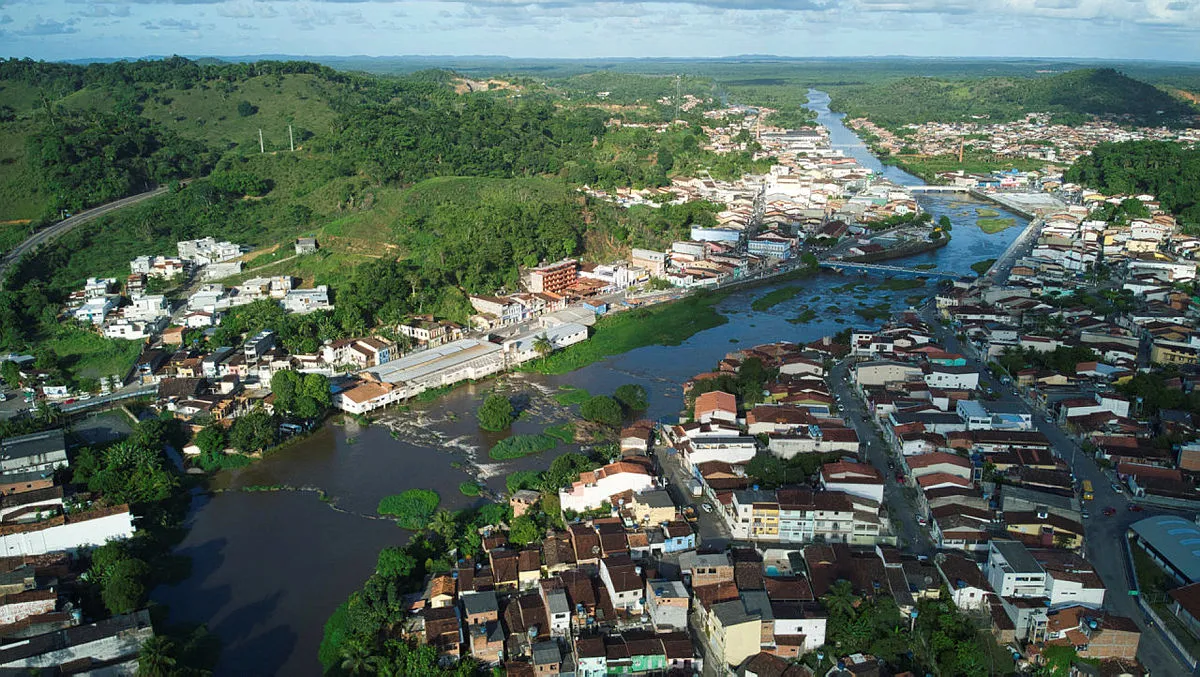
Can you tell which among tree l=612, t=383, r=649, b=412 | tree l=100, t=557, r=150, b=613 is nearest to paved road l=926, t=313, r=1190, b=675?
tree l=612, t=383, r=649, b=412

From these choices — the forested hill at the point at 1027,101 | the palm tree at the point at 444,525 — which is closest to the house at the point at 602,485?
the palm tree at the point at 444,525

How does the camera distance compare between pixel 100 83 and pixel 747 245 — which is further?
pixel 100 83

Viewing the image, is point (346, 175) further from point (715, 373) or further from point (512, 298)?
point (715, 373)

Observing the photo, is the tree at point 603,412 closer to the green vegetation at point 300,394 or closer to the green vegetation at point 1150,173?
the green vegetation at point 300,394

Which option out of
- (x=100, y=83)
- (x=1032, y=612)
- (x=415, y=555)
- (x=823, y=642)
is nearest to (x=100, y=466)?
(x=415, y=555)

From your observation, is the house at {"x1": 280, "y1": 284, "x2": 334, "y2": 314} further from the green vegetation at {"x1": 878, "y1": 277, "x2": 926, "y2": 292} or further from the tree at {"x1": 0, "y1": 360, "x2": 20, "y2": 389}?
the green vegetation at {"x1": 878, "y1": 277, "x2": 926, "y2": 292}

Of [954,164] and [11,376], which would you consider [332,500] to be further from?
[954,164]

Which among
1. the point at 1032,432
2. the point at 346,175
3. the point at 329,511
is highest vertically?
the point at 346,175
